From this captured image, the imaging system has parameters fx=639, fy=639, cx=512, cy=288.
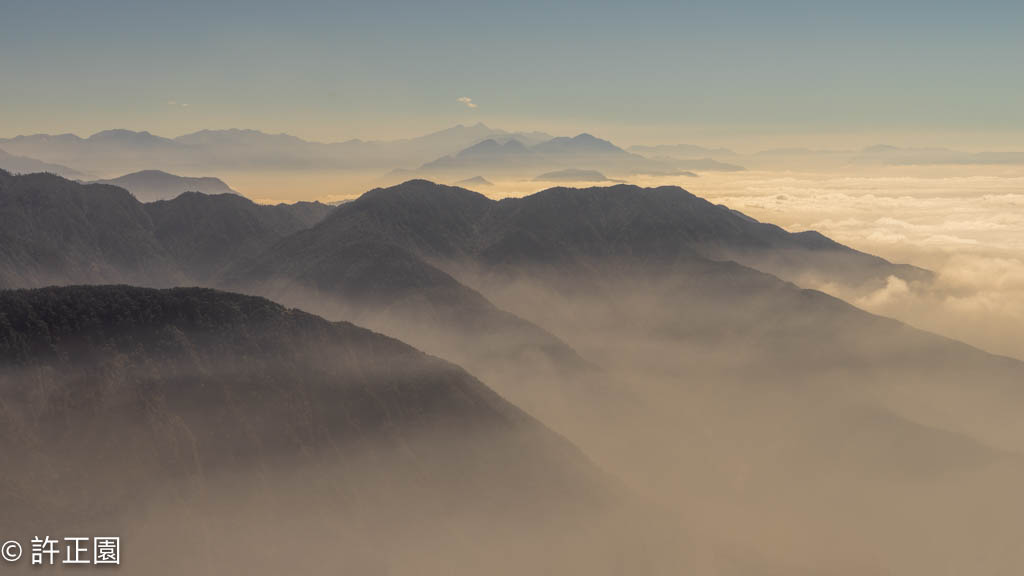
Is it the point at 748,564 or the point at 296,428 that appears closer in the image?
the point at 296,428

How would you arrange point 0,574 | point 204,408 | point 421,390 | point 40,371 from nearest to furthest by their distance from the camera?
1. point 0,574
2. point 40,371
3. point 204,408
4. point 421,390

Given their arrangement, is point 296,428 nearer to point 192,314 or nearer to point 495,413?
point 192,314

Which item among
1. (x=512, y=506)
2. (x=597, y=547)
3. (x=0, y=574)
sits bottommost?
(x=597, y=547)

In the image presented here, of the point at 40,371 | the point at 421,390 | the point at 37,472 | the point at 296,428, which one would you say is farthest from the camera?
the point at 421,390

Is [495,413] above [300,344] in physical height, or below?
below

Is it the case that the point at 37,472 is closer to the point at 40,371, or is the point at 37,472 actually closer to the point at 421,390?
the point at 40,371

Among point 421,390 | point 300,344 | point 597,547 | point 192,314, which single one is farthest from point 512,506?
point 192,314

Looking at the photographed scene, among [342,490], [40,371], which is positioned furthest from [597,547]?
[40,371]
